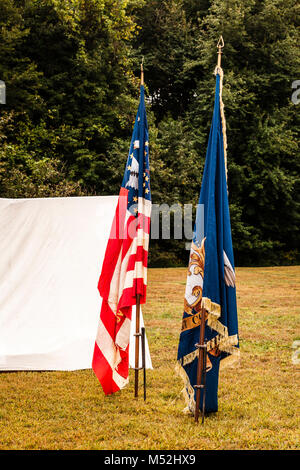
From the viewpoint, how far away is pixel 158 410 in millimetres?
3959

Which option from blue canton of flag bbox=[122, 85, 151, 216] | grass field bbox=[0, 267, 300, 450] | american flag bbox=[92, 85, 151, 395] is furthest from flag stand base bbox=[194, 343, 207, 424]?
blue canton of flag bbox=[122, 85, 151, 216]

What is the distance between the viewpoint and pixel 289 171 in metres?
20.8

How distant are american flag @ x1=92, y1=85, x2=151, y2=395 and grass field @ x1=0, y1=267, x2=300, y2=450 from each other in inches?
13.8

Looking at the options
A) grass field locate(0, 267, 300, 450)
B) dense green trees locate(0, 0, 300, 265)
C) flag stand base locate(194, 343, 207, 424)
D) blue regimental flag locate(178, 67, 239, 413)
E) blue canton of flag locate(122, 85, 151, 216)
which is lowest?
grass field locate(0, 267, 300, 450)

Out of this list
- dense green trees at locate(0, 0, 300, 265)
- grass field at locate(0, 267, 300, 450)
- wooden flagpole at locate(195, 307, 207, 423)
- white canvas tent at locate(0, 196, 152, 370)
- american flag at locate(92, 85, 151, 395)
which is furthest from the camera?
dense green trees at locate(0, 0, 300, 265)

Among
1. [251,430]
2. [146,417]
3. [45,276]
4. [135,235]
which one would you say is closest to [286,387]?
[251,430]

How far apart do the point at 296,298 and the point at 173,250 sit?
26.2 ft

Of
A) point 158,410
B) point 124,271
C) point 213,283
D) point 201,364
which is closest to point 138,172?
point 124,271

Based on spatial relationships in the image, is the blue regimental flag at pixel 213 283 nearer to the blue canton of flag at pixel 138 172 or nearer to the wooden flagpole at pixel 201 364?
the wooden flagpole at pixel 201 364

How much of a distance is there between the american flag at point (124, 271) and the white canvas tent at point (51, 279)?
0.72 meters

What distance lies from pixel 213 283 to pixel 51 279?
2.21m

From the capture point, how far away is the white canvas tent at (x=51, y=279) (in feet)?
16.2

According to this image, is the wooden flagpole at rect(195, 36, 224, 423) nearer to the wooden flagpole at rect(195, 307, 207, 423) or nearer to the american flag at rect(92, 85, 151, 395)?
the wooden flagpole at rect(195, 307, 207, 423)

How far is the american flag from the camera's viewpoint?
423cm
